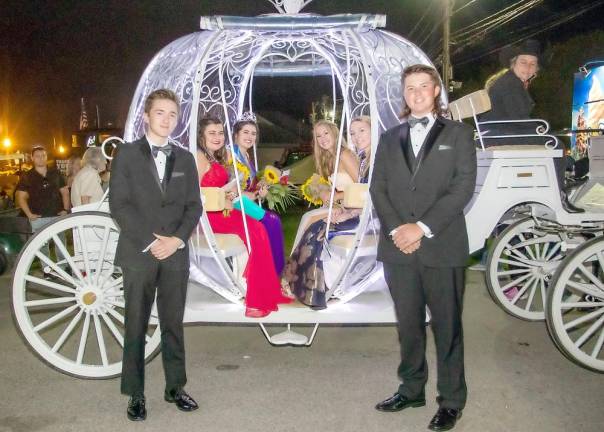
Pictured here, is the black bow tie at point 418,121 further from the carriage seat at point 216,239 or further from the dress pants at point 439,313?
the carriage seat at point 216,239

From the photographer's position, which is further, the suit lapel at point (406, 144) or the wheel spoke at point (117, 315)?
the wheel spoke at point (117, 315)

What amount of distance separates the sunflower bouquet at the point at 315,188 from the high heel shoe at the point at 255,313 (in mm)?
1138

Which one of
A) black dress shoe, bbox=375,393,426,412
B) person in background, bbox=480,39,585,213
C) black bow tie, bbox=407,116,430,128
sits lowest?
black dress shoe, bbox=375,393,426,412

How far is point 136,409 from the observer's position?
3400 millimetres

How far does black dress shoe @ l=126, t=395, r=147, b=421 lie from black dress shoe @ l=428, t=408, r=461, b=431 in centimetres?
162

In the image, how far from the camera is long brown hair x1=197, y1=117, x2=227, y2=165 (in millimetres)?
4492

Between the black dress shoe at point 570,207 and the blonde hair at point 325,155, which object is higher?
the blonde hair at point 325,155

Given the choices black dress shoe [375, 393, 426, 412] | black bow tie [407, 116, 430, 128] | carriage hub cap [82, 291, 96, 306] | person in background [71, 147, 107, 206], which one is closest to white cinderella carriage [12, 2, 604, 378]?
carriage hub cap [82, 291, 96, 306]

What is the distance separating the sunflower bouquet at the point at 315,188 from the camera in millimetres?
4598

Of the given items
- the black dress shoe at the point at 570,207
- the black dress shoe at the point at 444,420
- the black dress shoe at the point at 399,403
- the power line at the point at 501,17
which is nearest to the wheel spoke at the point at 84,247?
the black dress shoe at the point at 399,403

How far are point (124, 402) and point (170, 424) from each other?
461mm

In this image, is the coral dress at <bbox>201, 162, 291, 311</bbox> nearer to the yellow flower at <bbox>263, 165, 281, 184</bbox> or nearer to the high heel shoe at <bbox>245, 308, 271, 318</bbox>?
the high heel shoe at <bbox>245, 308, 271, 318</bbox>

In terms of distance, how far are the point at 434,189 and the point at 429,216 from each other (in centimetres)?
15

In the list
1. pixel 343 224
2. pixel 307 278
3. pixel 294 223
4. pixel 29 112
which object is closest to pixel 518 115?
pixel 343 224
